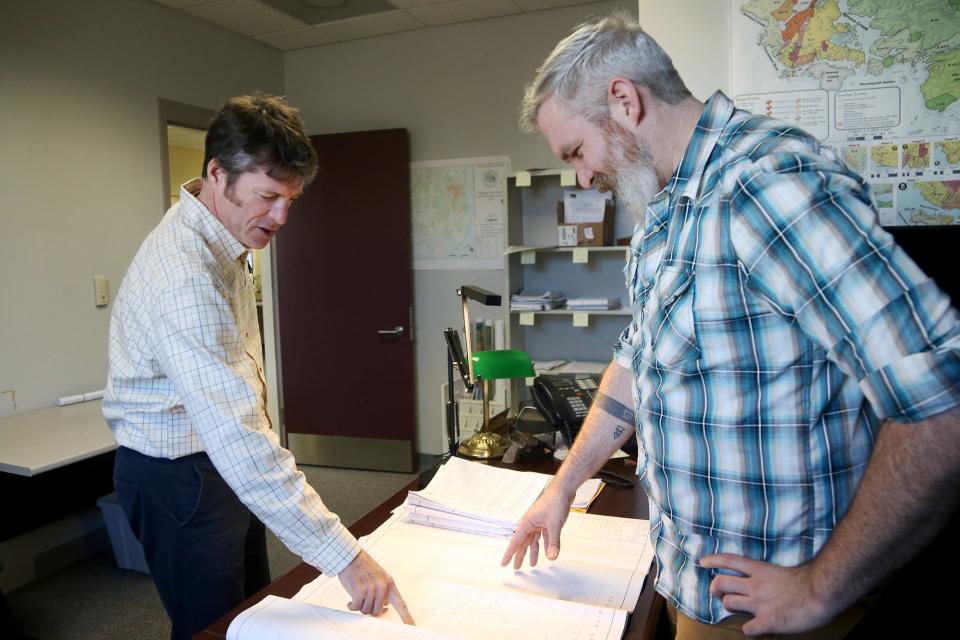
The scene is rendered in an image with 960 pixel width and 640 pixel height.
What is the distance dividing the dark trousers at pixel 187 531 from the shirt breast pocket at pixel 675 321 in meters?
1.10

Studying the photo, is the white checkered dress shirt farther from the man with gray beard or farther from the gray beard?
the gray beard

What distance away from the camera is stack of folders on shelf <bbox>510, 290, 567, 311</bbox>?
3.76 m

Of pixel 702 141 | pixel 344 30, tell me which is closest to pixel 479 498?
pixel 702 141

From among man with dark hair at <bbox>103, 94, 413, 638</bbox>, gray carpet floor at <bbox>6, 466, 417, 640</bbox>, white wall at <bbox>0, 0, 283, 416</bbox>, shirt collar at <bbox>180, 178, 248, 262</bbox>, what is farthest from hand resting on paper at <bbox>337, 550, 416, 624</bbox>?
white wall at <bbox>0, 0, 283, 416</bbox>

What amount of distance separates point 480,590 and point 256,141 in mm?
1055

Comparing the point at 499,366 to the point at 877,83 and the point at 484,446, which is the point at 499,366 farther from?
the point at 877,83

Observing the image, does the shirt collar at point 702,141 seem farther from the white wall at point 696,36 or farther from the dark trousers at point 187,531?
the dark trousers at point 187,531

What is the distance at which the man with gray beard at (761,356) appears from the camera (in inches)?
27.4

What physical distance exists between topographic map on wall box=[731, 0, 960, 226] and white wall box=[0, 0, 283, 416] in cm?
303

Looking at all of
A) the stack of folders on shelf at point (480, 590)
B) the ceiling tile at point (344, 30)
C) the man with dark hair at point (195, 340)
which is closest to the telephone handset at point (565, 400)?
the stack of folders on shelf at point (480, 590)

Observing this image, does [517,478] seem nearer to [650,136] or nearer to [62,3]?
[650,136]

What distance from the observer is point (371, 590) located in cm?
107

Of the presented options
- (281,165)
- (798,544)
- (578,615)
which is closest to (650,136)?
(798,544)

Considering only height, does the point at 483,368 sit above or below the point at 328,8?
below
